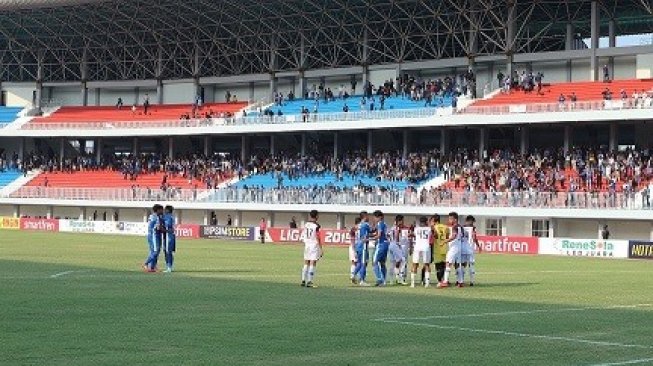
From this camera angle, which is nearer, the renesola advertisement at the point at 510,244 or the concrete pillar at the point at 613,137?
the renesola advertisement at the point at 510,244

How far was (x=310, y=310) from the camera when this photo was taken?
75.2 ft

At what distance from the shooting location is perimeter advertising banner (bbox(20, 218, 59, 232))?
273ft

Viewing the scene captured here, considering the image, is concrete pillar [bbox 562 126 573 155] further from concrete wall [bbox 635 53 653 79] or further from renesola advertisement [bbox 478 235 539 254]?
renesola advertisement [bbox 478 235 539 254]

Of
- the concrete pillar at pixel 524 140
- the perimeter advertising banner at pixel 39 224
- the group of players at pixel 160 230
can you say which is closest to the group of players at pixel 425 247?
the group of players at pixel 160 230

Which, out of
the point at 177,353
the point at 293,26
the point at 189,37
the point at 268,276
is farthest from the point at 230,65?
the point at 177,353

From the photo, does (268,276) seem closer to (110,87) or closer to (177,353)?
(177,353)

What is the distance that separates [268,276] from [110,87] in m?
70.5

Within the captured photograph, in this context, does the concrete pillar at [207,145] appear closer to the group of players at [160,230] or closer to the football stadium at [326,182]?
the football stadium at [326,182]

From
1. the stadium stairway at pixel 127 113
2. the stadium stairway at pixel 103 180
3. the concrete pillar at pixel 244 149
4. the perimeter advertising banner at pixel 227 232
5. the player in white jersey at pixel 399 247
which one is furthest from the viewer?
the stadium stairway at pixel 127 113

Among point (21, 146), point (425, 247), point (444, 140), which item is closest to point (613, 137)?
point (444, 140)

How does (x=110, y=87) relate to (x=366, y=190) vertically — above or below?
above

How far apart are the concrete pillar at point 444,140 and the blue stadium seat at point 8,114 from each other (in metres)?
38.4

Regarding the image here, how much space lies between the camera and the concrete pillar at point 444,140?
77.1 meters

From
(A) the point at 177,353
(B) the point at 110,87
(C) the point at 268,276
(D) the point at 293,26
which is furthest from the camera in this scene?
(B) the point at 110,87
